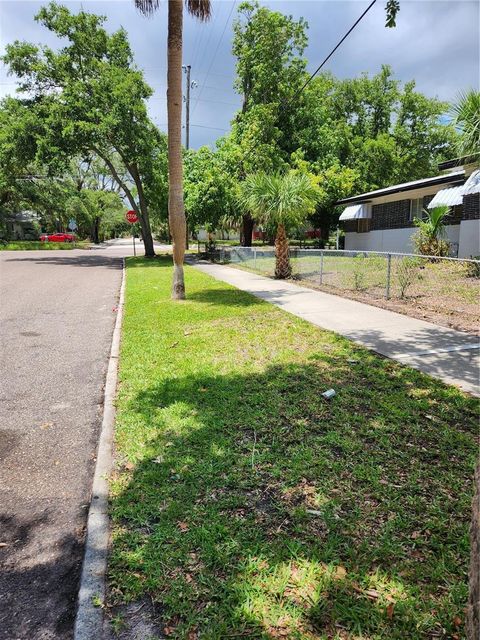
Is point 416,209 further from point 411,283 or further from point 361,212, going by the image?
point 411,283

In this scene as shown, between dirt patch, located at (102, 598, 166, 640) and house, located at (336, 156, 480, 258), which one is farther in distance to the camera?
house, located at (336, 156, 480, 258)

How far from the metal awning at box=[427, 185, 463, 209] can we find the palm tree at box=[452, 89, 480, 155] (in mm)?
5662

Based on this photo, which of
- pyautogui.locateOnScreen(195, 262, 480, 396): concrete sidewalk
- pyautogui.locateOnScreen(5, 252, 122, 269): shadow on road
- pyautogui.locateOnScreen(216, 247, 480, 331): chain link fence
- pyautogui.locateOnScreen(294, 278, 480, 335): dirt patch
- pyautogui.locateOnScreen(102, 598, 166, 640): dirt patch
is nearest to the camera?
pyautogui.locateOnScreen(102, 598, 166, 640): dirt patch

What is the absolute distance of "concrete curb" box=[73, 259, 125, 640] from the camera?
206cm

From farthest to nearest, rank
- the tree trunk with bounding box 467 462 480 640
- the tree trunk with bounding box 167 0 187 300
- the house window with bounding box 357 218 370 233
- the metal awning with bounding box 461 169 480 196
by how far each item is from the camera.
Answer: the house window with bounding box 357 218 370 233 < the metal awning with bounding box 461 169 480 196 < the tree trunk with bounding box 167 0 187 300 < the tree trunk with bounding box 467 462 480 640

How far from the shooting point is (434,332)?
7105 millimetres

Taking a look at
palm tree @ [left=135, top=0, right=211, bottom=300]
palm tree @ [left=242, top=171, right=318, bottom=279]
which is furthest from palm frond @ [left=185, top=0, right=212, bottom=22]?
palm tree @ [left=242, top=171, right=318, bottom=279]

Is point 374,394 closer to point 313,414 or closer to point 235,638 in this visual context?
point 313,414

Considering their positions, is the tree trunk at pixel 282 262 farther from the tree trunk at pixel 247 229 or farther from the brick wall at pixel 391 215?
the tree trunk at pixel 247 229

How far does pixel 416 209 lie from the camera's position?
866 inches

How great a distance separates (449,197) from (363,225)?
933 centimetres

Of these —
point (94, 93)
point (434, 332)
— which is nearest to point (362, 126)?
point (94, 93)

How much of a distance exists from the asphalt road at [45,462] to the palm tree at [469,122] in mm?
9956

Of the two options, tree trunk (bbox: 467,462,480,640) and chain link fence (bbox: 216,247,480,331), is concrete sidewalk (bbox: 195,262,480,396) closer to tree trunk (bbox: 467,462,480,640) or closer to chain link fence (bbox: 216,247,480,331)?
chain link fence (bbox: 216,247,480,331)
